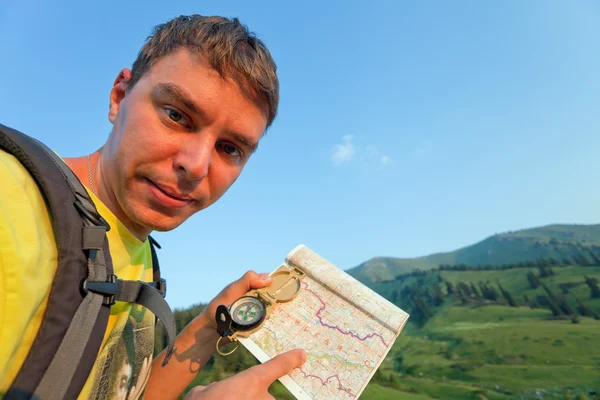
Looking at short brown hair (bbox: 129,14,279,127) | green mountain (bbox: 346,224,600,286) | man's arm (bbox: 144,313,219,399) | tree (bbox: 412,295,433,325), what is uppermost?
green mountain (bbox: 346,224,600,286)

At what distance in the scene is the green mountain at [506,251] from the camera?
225ft

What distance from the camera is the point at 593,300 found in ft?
90.3

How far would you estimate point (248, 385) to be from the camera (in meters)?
1.59

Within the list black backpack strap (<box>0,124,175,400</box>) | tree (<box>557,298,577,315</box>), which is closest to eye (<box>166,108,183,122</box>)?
black backpack strap (<box>0,124,175,400</box>)

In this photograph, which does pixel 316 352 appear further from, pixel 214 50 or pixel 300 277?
pixel 214 50

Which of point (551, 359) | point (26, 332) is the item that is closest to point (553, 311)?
point (551, 359)

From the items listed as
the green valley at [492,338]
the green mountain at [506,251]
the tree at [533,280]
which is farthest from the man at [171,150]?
the green mountain at [506,251]

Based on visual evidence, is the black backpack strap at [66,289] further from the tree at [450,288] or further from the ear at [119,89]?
the tree at [450,288]

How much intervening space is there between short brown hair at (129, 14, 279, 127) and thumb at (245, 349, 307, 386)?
1.57m

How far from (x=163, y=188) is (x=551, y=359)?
23.8 meters

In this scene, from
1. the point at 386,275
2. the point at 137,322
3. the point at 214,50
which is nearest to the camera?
the point at 214,50

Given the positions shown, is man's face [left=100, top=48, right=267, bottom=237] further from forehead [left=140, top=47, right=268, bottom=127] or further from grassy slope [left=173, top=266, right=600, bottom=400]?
grassy slope [left=173, top=266, right=600, bottom=400]

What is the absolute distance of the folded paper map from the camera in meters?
2.01

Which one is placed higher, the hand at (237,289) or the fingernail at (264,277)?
the fingernail at (264,277)
